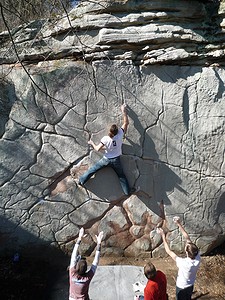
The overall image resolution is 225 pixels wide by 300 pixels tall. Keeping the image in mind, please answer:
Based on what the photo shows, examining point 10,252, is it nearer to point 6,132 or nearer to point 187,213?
point 6,132

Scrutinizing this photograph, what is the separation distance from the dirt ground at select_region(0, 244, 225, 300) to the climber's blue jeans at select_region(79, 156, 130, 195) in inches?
37.8

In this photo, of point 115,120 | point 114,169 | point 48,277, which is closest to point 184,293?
point 114,169

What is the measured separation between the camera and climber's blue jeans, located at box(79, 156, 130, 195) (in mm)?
4152

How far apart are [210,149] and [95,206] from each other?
59.5 inches

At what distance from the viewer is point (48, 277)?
168 inches

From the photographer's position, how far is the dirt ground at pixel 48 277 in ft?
13.3

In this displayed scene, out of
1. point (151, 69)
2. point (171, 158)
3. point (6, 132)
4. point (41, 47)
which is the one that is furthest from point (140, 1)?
point (6, 132)

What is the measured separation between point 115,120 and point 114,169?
55 cm

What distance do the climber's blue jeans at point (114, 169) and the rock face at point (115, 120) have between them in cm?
10

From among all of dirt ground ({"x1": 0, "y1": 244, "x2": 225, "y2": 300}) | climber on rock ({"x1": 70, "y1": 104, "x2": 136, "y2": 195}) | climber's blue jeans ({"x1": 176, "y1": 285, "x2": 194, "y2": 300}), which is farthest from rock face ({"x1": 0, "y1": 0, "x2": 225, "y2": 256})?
climber's blue jeans ({"x1": 176, "y1": 285, "x2": 194, "y2": 300})

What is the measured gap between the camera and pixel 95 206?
14.6 feet

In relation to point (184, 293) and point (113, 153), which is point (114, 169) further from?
point (184, 293)

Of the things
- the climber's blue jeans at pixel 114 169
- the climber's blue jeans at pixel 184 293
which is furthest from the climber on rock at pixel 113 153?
the climber's blue jeans at pixel 184 293

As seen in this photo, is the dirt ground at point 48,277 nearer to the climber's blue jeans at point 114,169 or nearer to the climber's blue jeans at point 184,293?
the climber's blue jeans at point 184,293
